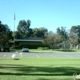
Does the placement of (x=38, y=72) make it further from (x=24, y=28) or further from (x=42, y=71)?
(x=24, y=28)

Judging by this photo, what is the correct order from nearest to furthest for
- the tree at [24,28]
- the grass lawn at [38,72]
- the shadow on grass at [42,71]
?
1. the grass lawn at [38,72]
2. the shadow on grass at [42,71]
3. the tree at [24,28]

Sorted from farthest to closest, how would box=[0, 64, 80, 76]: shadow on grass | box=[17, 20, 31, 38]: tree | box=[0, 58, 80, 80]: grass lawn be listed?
box=[17, 20, 31, 38]: tree
box=[0, 64, 80, 76]: shadow on grass
box=[0, 58, 80, 80]: grass lawn

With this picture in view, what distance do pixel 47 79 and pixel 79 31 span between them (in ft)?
358

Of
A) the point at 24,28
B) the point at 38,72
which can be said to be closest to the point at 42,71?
the point at 38,72

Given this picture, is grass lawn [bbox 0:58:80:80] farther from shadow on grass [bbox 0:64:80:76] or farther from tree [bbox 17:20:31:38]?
tree [bbox 17:20:31:38]

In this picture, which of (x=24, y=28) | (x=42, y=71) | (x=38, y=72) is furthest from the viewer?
(x=24, y=28)

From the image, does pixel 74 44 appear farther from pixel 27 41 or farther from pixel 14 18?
pixel 14 18

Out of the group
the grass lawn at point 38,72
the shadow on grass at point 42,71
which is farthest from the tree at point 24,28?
the shadow on grass at point 42,71

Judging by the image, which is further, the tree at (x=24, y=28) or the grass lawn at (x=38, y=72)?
the tree at (x=24, y=28)

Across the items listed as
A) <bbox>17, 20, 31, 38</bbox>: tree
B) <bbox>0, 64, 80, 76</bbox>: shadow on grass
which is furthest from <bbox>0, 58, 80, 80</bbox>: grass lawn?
<bbox>17, 20, 31, 38</bbox>: tree

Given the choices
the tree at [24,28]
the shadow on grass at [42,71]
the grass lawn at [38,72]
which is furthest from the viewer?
the tree at [24,28]

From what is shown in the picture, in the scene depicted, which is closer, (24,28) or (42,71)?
(42,71)

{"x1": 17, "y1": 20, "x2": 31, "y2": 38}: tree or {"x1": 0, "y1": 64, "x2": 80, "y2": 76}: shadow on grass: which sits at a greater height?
{"x1": 17, "y1": 20, "x2": 31, "y2": 38}: tree

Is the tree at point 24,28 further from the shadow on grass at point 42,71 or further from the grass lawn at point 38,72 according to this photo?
the shadow on grass at point 42,71
